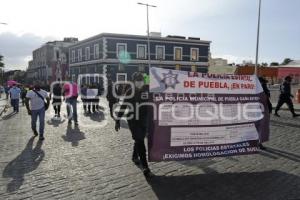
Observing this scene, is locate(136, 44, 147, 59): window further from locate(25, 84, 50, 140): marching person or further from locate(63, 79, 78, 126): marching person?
locate(25, 84, 50, 140): marching person

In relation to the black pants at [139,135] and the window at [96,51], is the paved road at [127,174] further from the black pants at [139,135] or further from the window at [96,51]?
the window at [96,51]

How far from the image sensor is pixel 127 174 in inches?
281

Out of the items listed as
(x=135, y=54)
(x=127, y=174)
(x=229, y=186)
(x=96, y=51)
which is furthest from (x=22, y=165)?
(x=96, y=51)

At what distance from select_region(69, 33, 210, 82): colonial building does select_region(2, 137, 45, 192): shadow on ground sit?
44119mm

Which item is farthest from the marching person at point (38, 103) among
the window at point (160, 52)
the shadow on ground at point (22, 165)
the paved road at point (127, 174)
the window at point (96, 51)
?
the window at point (160, 52)

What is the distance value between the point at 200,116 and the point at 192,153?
74 centimetres

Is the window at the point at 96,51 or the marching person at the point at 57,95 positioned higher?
the window at the point at 96,51

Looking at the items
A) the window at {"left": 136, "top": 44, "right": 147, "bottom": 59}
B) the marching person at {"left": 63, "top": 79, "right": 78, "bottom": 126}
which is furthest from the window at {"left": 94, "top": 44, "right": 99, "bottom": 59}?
the marching person at {"left": 63, "top": 79, "right": 78, "bottom": 126}

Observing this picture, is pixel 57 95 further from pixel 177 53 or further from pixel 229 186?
pixel 177 53

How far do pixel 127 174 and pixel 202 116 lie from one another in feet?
6.03

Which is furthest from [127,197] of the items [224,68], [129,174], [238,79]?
[224,68]

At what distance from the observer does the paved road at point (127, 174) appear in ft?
19.7

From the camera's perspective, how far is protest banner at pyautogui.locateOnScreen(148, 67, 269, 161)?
728 centimetres

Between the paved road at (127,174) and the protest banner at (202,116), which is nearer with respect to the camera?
the paved road at (127,174)
